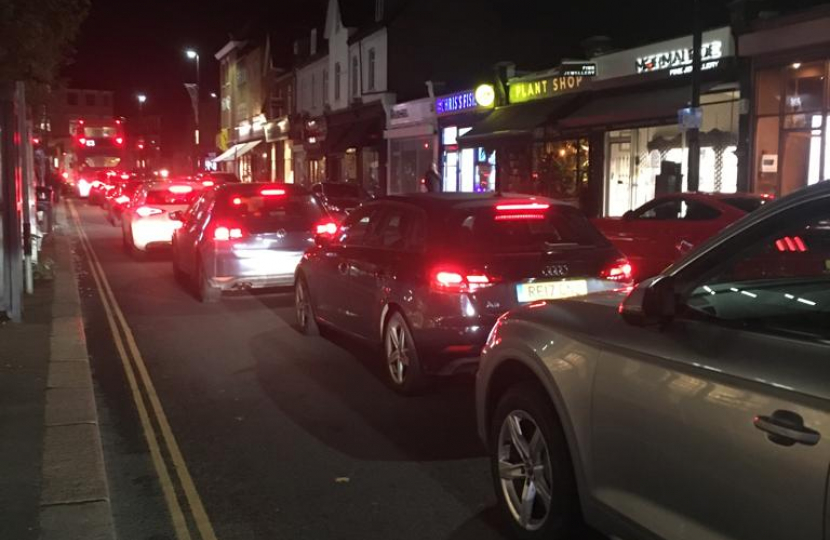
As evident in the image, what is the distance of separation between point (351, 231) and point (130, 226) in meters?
11.0

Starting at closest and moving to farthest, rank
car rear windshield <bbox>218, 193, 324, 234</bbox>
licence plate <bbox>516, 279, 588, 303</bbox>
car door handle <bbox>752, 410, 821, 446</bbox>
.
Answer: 1. car door handle <bbox>752, 410, 821, 446</bbox>
2. licence plate <bbox>516, 279, 588, 303</bbox>
3. car rear windshield <bbox>218, 193, 324, 234</bbox>

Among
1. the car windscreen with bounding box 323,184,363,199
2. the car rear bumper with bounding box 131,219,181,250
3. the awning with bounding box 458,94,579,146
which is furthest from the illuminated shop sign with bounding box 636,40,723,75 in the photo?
the car rear bumper with bounding box 131,219,181,250

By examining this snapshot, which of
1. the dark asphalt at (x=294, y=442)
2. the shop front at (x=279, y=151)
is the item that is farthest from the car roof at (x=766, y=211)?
the shop front at (x=279, y=151)

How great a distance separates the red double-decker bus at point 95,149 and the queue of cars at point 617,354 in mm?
44321

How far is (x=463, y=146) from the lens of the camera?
29844mm

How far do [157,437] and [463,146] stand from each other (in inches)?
965

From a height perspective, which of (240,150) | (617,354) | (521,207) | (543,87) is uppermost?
(543,87)

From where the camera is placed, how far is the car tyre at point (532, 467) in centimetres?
397

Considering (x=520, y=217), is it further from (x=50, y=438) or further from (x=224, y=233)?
(x=224, y=233)

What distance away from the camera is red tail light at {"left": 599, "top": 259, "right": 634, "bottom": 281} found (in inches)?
265

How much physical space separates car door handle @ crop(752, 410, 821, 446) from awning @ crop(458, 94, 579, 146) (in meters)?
21.2

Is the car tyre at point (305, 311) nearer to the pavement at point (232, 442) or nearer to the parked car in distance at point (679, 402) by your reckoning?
the pavement at point (232, 442)

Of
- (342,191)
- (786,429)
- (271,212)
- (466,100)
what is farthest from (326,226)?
(466,100)

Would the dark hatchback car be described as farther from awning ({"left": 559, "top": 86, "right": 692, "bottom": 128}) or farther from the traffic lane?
awning ({"left": 559, "top": 86, "right": 692, "bottom": 128})
